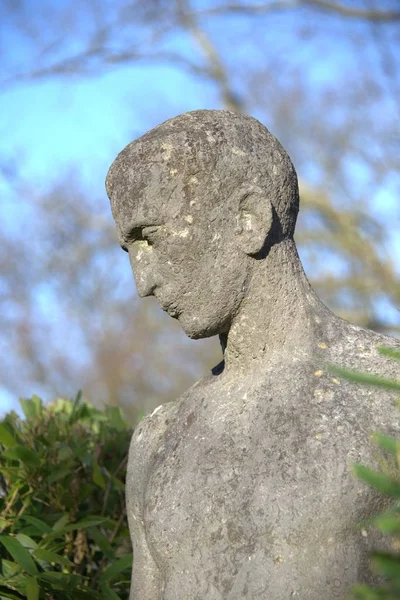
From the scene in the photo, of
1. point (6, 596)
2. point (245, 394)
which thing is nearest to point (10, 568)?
point (6, 596)

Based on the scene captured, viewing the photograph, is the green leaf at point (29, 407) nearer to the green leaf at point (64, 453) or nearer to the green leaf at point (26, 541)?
the green leaf at point (64, 453)

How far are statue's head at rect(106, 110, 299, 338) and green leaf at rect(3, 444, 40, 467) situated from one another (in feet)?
3.75

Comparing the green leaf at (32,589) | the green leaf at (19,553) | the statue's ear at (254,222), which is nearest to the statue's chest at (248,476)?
the statue's ear at (254,222)

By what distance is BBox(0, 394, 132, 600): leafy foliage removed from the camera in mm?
2855

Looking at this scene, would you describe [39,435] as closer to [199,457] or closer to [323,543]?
[199,457]

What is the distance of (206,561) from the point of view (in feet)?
7.01

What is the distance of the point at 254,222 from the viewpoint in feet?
7.32

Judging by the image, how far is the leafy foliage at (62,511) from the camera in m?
2.86

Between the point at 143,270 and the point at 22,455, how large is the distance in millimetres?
1207

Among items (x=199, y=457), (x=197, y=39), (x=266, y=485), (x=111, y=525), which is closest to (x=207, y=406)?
(x=199, y=457)

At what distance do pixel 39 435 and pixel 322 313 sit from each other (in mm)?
1583

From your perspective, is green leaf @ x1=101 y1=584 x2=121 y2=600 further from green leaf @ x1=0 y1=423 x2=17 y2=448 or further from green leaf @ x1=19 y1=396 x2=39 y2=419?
green leaf @ x1=19 y1=396 x2=39 y2=419

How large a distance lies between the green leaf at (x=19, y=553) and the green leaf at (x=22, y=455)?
14.0 inches

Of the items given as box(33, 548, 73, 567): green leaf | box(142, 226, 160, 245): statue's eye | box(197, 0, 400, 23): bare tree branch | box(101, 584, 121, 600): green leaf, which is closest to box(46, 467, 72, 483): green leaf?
box(33, 548, 73, 567): green leaf
